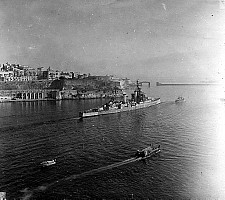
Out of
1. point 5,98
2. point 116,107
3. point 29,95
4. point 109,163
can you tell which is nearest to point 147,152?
point 109,163

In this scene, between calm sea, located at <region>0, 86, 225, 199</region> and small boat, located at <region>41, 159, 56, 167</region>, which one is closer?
calm sea, located at <region>0, 86, 225, 199</region>

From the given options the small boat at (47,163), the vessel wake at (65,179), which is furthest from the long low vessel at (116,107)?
the vessel wake at (65,179)

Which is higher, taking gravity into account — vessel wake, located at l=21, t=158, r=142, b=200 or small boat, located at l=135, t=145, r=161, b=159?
small boat, located at l=135, t=145, r=161, b=159

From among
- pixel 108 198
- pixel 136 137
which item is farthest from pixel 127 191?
pixel 136 137

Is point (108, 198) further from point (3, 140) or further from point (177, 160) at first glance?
point (3, 140)

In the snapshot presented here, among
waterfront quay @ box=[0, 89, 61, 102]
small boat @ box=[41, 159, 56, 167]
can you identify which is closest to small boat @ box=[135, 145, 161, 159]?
small boat @ box=[41, 159, 56, 167]

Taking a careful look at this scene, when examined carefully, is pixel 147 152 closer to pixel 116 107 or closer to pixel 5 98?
pixel 116 107

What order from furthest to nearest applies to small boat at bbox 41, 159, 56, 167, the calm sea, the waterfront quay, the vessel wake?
the waterfront quay
small boat at bbox 41, 159, 56, 167
the calm sea
the vessel wake

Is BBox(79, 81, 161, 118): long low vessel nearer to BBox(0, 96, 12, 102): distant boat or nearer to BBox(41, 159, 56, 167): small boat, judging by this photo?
BBox(41, 159, 56, 167): small boat

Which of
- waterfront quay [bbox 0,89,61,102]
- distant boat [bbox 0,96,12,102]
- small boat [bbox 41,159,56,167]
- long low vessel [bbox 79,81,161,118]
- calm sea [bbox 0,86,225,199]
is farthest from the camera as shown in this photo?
waterfront quay [bbox 0,89,61,102]

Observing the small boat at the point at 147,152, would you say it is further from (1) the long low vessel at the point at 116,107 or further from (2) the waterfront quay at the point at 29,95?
(2) the waterfront quay at the point at 29,95

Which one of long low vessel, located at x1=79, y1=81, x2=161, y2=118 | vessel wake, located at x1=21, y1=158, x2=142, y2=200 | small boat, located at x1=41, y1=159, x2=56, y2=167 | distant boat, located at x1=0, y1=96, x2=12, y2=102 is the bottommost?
vessel wake, located at x1=21, y1=158, x2=142, y2=200

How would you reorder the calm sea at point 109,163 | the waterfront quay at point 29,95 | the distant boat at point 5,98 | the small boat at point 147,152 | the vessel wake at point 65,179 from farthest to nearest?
1. the waterfront quay at point 29,95
2. the distant boat at point 5,98
3. the small boat at point 147,152
4. the calm sea at point 109,163
5. the vessel wake at point 65,179
